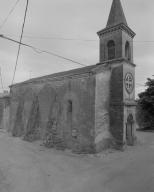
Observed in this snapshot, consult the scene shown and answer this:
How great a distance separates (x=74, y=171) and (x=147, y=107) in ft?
60.3

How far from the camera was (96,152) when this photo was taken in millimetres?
11320

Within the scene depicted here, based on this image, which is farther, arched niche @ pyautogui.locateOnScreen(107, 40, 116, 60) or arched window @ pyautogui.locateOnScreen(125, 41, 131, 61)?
arched window @ pyautogui.locateOnScreen(125, 41, 131, 61)

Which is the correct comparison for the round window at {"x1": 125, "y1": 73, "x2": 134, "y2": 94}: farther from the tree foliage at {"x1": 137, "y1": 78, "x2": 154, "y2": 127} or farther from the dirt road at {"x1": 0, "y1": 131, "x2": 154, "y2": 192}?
the tree foliage at {"x1": 137, "y1": 78, "x2": 154, "y2": 127}

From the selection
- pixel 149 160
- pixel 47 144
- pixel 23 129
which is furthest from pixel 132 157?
pixel 23 129

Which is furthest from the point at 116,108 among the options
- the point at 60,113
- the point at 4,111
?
the point at 4,111

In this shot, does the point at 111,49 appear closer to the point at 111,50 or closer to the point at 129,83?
the point at 111,50

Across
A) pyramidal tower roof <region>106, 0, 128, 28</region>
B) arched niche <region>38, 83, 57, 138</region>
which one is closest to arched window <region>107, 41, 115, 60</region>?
pyramidal tower roof <region>106, 0, 128, 28</region>

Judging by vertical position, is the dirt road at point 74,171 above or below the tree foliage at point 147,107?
below

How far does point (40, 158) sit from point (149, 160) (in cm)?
792

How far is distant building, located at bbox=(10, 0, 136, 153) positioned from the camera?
1184cm

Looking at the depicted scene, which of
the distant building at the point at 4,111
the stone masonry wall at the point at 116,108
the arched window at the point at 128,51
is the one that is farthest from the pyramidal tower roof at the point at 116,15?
the distant building at the point at 4,111

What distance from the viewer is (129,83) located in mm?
13930

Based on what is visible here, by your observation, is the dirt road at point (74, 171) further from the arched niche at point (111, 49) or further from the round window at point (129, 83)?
the arched niche at point (111, 49)

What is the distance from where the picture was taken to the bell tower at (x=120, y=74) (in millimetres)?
12628
